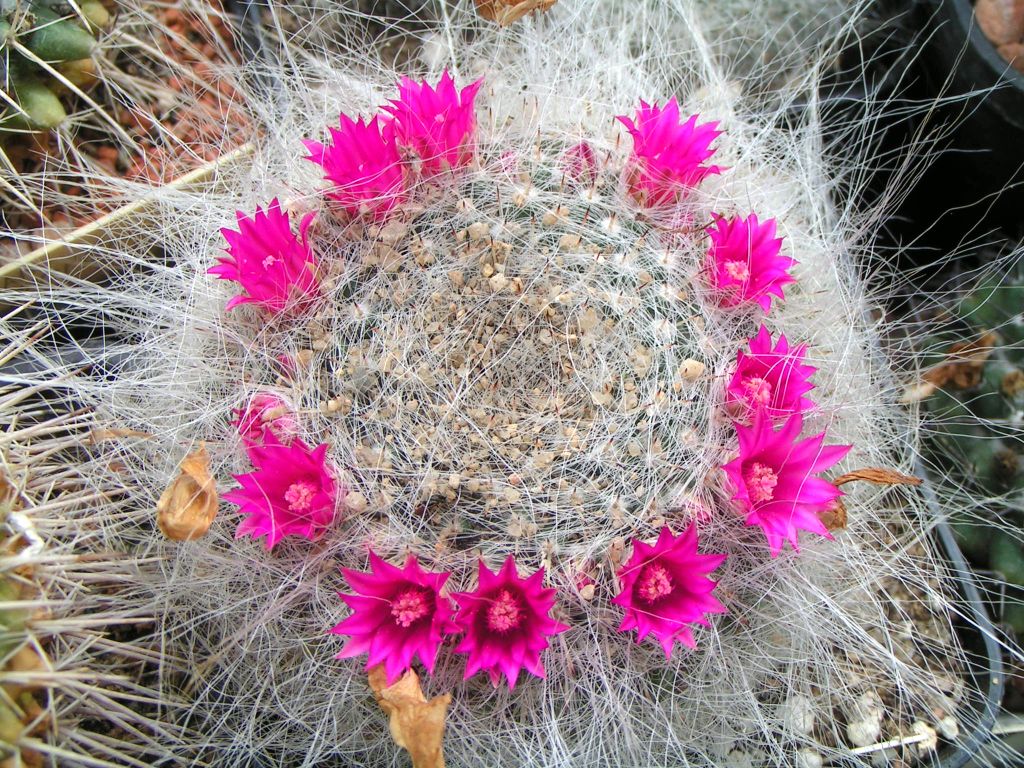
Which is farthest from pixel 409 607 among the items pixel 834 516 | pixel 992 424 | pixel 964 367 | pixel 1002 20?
pixel 1002 20

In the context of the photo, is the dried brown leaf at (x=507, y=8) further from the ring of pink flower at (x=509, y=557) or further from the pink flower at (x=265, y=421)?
the pink flower at (x=265, y=421)

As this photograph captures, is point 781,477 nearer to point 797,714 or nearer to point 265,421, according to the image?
point 797,714

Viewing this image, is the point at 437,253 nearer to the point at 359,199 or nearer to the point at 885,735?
the point at 359,199

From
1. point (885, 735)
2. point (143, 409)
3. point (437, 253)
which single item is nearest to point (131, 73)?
point (143, 409)

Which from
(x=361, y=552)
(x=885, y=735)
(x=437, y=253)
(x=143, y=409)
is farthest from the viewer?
(x=885, y=735)

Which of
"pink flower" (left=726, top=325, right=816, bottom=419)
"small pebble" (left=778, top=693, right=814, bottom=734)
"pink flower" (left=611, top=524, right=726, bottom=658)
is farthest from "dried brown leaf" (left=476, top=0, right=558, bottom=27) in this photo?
"small pebble" (left=778, top=693, right=814, bottom=734)

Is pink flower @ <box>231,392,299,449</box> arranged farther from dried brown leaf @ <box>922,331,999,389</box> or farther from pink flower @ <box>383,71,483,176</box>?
dried brown leaf @ <box>922,331,999,389</box>

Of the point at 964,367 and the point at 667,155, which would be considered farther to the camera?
the point at 964,367
